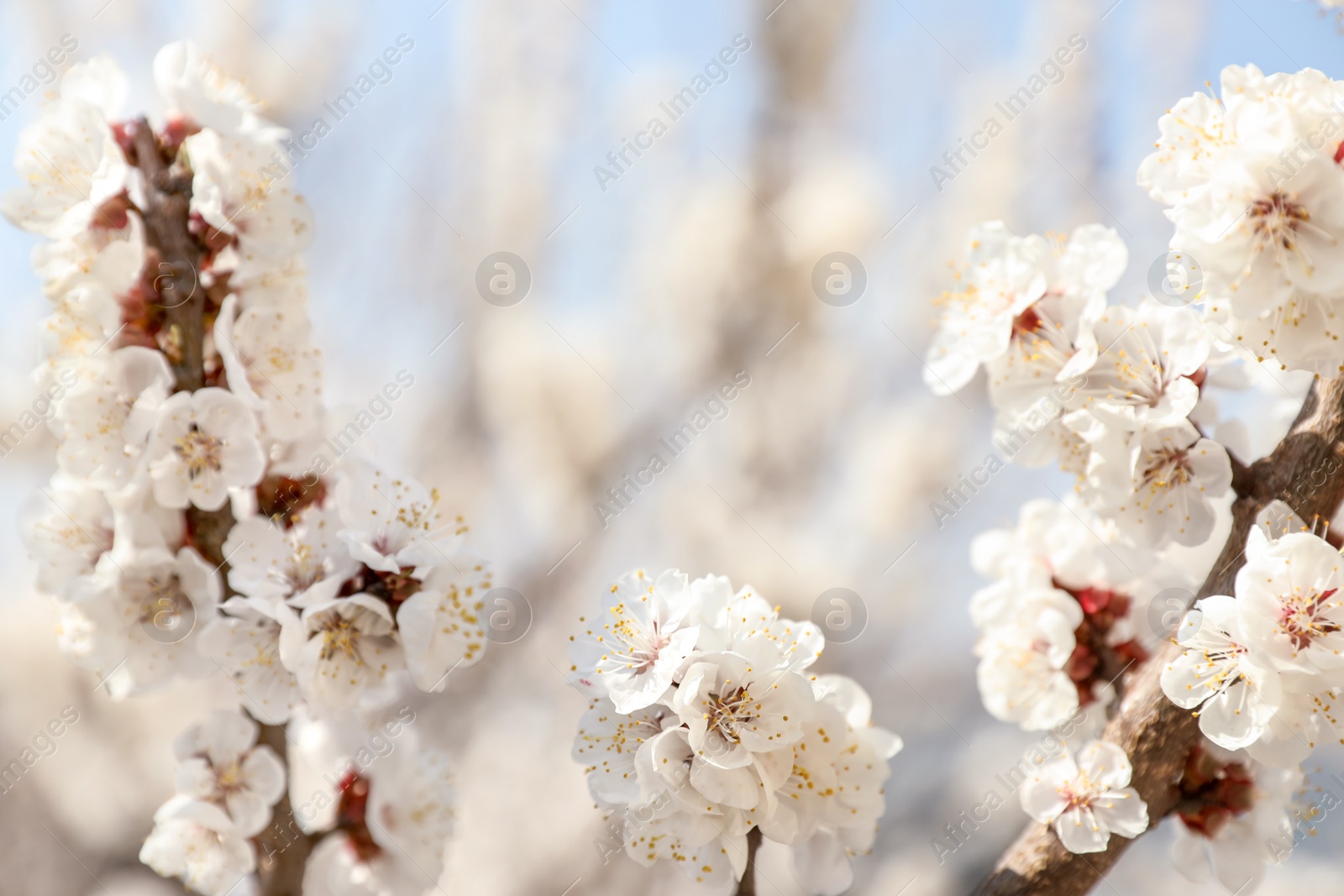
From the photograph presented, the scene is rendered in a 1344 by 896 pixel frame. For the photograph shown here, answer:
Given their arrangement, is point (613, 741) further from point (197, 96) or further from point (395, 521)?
point (197, 96)

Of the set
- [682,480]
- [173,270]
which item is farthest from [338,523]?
[682,480]

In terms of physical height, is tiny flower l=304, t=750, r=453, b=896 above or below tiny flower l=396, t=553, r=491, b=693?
below

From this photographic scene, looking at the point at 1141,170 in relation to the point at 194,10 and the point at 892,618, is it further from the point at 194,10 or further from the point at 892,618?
the point at 194,10

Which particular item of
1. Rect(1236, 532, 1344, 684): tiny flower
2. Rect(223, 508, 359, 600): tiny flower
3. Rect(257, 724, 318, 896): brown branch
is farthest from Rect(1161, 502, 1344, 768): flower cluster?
Rect(257, 724, 318, 896): brown branch

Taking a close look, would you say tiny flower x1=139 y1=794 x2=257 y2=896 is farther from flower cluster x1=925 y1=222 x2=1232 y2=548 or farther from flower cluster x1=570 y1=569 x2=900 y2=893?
flower cluster x1=925 y1=222 x2=1232 y2=548

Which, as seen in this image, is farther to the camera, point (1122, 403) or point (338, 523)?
point (338, 523)

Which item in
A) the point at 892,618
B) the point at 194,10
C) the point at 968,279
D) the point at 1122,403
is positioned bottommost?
the point at 892,618
